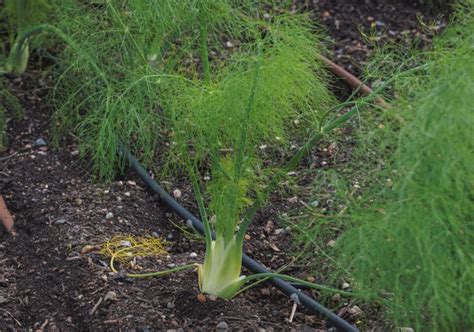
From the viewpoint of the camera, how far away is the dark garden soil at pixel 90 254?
279 centimetres

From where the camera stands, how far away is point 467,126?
2.07m

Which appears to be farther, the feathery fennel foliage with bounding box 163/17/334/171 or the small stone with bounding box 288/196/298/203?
the small stone with bounding box 288/196/298/203

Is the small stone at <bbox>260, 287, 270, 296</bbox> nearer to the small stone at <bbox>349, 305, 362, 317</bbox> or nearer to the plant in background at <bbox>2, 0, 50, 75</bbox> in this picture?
the small stone at <bbox>349, 305, 362, 317</bbox>

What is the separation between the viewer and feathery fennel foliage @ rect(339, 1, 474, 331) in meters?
2.07

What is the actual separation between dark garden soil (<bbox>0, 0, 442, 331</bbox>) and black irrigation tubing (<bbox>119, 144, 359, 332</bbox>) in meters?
0.04

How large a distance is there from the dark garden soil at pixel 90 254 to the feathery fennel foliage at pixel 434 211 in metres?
0.61

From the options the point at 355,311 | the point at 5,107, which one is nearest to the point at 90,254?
the point at 355,311

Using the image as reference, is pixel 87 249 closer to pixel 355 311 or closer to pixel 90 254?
pixel 90 254

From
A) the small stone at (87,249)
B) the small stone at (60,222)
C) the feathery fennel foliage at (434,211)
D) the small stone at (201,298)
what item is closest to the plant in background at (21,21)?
the small stone at (60,222)

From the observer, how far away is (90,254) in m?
3.03

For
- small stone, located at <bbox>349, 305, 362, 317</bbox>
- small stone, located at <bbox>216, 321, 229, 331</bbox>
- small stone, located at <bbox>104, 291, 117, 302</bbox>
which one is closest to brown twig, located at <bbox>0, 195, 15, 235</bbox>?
small stone, located at <bbox>104, 291, 117, 302</bbox>

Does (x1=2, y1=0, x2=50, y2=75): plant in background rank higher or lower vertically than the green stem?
lower

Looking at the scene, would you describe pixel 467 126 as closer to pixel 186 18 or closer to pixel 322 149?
pixel 186 18

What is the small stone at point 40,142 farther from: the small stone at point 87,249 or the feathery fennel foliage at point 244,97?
the feathery fennel foliage at point 244,97
